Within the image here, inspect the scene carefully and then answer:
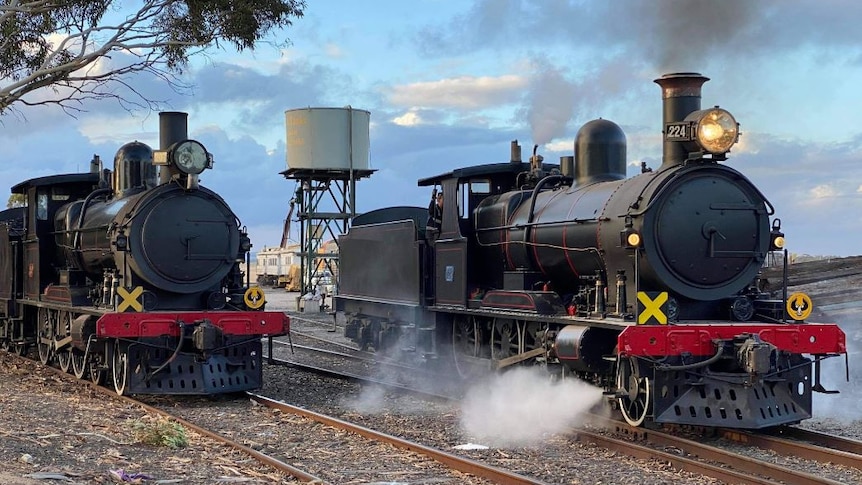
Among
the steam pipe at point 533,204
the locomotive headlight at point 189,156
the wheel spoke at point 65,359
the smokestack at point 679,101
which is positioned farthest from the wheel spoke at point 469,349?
the wheel spoke at point 65,359

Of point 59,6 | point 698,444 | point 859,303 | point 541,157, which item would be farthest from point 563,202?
point 59,6

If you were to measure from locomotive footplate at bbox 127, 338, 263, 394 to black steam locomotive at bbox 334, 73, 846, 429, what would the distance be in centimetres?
337

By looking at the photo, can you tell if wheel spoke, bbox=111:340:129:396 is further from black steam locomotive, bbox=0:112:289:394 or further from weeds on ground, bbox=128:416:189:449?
weeds on ground, bbox=128:416:189:449

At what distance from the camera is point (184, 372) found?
39.3 feet

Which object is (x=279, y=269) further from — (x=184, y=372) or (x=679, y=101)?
(x=679, y=101)

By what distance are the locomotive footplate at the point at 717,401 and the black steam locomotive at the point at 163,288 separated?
17.9ft

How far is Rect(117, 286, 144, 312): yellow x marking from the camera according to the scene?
465 inches

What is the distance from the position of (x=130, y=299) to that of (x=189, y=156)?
2.05 meters

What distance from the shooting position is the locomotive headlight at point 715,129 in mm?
9320

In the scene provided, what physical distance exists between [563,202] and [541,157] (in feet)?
6.59

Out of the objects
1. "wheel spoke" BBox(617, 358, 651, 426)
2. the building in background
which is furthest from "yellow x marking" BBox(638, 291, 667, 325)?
the building in background

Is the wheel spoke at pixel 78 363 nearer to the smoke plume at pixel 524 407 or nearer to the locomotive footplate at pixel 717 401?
the smoke plume at pixel 524 407

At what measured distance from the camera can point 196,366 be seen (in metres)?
12.0

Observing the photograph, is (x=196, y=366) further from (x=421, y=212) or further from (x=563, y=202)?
(x=421, y=212)
